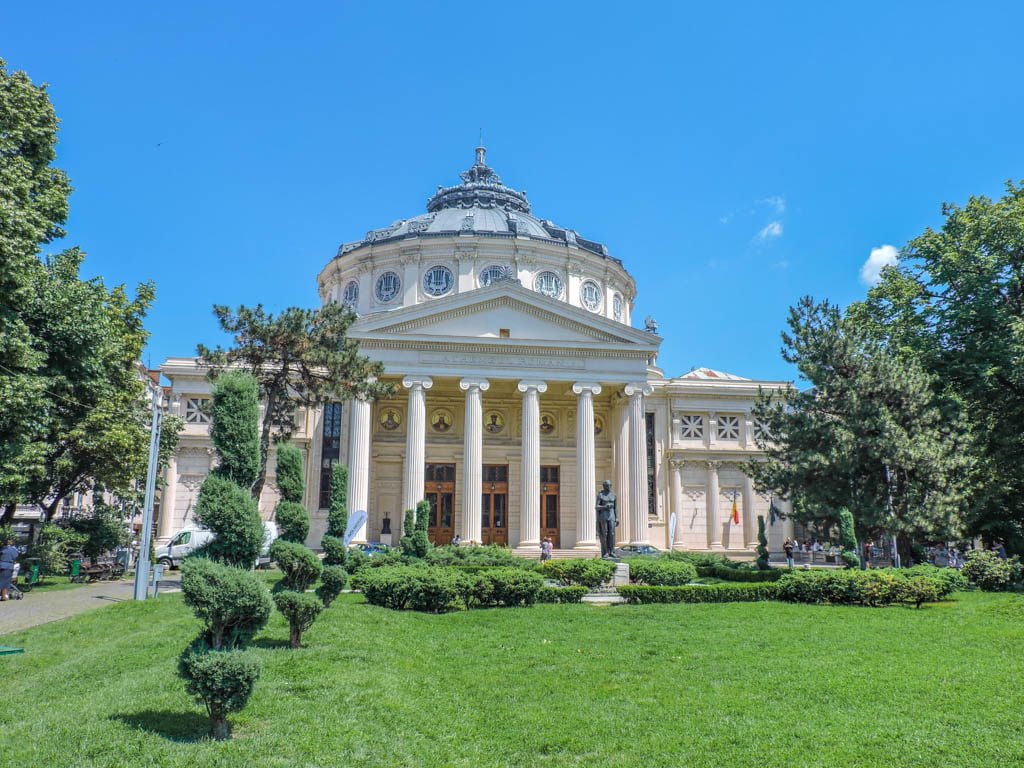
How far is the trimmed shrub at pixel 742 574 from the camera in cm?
2306

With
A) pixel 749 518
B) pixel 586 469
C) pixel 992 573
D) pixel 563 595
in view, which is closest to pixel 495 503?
pixel 586 469

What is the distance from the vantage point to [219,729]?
747 centimetres

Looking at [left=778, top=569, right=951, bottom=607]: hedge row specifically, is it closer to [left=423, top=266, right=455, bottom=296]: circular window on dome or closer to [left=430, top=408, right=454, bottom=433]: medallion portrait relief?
[left=430, top=408, right=454, bottom=433]: medallion portrait relief

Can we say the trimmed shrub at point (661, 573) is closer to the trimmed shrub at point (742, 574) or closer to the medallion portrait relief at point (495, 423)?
the trimmed shrub at point (742, 574)

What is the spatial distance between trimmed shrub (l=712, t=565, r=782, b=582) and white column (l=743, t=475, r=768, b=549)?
23.1 metres

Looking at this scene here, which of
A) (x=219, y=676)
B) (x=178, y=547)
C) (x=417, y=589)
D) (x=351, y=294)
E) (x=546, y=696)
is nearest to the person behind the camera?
(x=219, y=676)

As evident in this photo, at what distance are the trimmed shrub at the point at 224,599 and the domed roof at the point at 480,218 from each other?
136 feet

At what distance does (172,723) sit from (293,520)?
161 inches

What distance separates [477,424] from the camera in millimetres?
38156

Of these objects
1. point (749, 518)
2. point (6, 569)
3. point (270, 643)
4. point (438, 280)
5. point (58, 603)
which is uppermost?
point (438, 280)

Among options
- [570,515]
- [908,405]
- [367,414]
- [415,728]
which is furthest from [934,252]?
[415,728]

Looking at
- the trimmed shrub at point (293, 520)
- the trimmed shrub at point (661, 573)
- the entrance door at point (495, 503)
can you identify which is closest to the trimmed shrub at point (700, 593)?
the trimmed shrub at point (661, 573)

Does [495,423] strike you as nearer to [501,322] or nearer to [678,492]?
[501,322]

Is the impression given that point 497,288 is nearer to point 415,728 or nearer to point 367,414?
point 367,414
